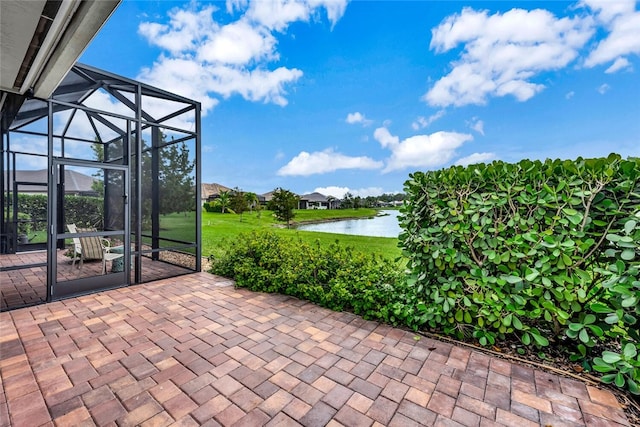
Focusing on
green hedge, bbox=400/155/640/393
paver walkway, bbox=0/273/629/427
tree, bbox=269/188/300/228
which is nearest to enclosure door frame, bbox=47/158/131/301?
paver walkway, bbox=0/273/629/427

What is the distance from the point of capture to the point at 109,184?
4.42m

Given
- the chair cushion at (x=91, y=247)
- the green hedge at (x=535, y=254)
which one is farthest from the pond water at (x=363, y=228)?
the chair cushion at (x=91, y=247)

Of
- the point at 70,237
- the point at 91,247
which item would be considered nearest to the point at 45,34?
the point at 70,237

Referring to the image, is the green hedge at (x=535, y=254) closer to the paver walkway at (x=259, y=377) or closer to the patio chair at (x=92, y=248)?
the paver walkway at (x=259, y=377)

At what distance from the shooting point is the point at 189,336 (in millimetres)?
2775

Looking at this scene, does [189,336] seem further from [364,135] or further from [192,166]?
[364,135]

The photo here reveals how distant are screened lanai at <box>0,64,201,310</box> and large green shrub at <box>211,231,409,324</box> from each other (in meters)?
1.34

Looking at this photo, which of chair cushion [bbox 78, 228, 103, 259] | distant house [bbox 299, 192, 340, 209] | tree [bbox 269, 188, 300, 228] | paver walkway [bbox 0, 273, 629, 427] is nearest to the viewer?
paver walkway [bbox 0, 273, 629, 427]

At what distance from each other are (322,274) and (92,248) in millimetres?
3835

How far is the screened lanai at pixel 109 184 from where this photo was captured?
3918 millimetres

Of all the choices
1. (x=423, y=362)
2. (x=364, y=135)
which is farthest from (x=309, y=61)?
(x=423, y=362)

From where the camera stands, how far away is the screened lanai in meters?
3.92

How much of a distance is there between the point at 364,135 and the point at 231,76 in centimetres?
1252

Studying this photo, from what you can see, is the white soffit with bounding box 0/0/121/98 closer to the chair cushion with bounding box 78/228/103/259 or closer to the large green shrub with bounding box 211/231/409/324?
the chair cushion with bounding box 78/228/103/259
